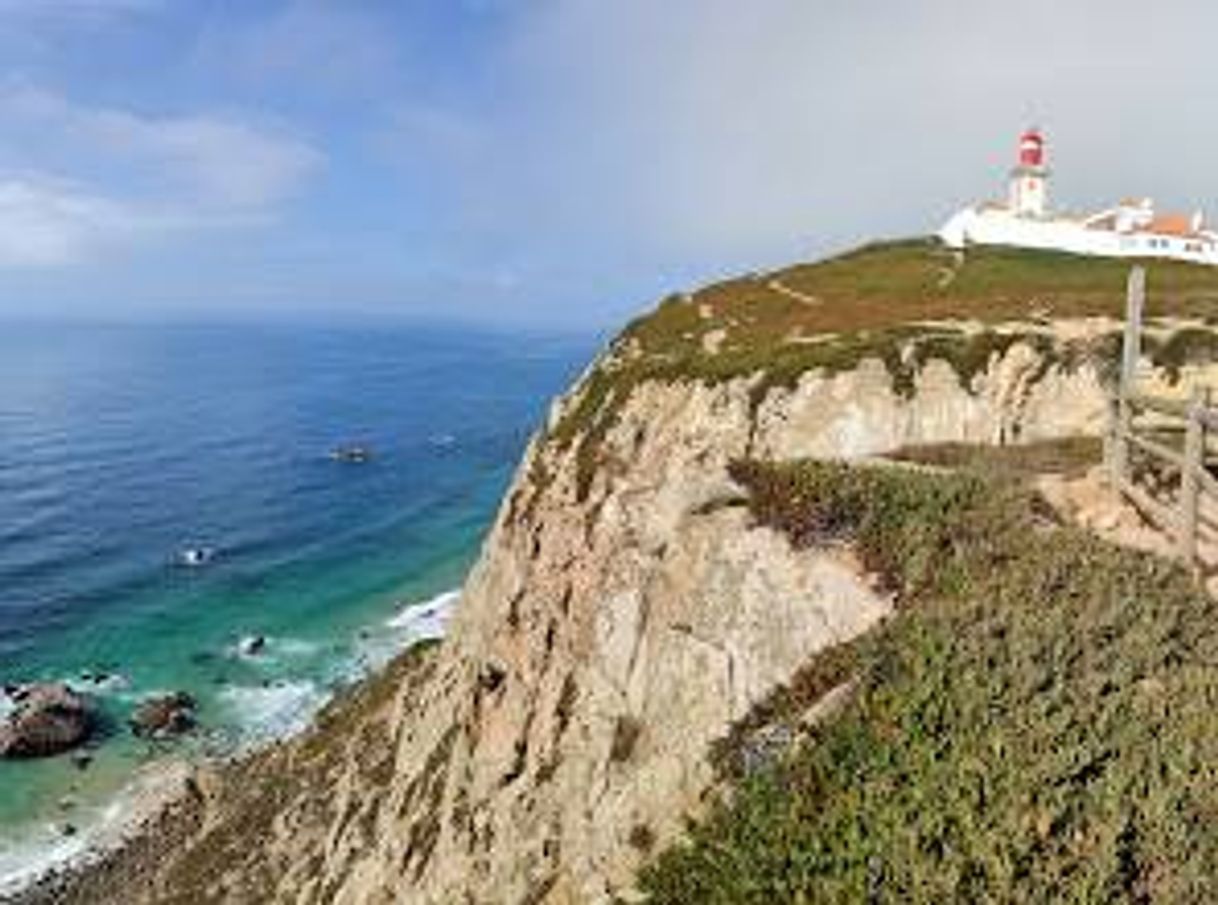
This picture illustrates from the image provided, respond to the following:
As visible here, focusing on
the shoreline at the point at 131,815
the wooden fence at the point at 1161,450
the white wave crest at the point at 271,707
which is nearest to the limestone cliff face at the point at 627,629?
the wooden fence at the point at 1161,450

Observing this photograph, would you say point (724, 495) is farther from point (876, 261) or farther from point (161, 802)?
point (876, 261)

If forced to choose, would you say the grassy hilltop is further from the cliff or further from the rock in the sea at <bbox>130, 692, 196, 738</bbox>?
the rock in the sea at <bbox>130, 692, 196, 738</bbox>

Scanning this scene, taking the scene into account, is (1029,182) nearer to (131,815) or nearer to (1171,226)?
(1171,226)

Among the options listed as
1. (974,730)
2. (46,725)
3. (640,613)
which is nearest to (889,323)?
(640,613)

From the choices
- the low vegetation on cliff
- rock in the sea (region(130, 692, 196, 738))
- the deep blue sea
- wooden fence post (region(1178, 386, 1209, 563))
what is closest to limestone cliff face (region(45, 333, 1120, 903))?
the low vegetation on cliff

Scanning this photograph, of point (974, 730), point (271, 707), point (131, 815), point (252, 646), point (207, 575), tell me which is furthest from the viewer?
point (207, 575)

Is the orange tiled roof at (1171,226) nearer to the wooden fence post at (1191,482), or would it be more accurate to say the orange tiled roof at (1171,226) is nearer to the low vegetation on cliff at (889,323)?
the low vegetation on cliff at (889,323)
